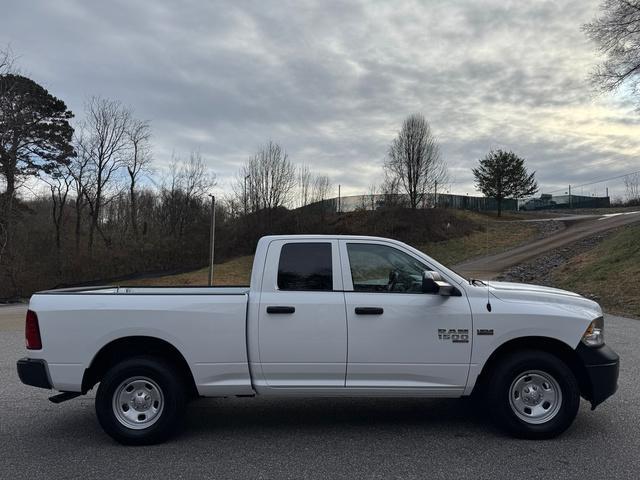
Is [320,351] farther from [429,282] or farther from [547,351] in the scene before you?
[547,351]

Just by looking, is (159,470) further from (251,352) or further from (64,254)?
(64,254)

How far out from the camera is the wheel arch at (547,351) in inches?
188

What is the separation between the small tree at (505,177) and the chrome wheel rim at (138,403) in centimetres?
5001

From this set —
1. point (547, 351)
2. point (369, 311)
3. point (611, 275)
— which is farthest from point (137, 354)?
point (611, 275)

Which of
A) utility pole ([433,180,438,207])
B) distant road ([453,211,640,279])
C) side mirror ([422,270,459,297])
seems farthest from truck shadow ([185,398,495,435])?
utility pole ([433,180,438,207])

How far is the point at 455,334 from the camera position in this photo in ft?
15.3

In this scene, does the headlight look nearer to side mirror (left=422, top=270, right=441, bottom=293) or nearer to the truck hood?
the truck hood

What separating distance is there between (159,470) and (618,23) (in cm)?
2804

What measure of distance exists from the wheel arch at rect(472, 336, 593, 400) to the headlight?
0.55 ft

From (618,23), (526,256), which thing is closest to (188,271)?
(526,256)

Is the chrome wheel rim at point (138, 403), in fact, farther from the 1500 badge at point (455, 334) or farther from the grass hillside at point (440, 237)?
the grass hillside at point (440, 237)

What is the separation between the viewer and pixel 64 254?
4616cm

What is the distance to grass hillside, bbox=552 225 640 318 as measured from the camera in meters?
15.6

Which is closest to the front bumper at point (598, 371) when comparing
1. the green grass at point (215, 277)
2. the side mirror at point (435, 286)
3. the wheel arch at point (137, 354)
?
the side mirror at point (435, 286)
